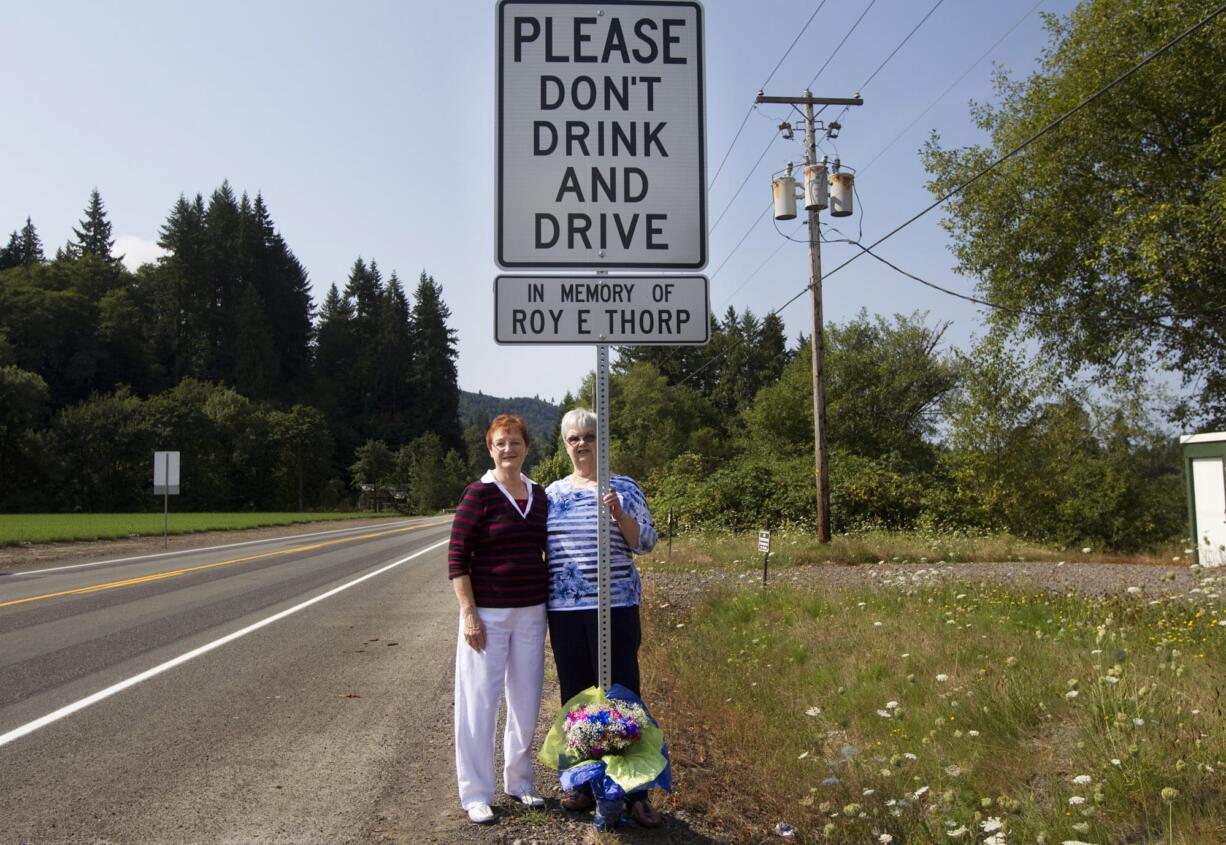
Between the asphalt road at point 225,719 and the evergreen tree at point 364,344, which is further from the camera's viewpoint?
the evergreen tree at point 364,344

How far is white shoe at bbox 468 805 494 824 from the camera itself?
13.6 ft

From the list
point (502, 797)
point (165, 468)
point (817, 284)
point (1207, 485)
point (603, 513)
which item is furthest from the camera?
point (165, 468)

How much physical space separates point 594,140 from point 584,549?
1.76 m

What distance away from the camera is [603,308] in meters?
3.64

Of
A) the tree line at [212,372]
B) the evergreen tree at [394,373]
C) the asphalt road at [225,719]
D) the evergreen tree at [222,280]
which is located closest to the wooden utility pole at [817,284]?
the asphalt road at [225,719]

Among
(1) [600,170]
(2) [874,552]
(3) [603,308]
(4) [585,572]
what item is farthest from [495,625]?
(2) [874,552]

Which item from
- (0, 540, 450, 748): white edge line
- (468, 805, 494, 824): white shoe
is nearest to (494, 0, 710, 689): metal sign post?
(468, 805, 494, 824): white shoe

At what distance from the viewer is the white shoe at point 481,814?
163 inches

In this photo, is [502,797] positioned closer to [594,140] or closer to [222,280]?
[594,140]

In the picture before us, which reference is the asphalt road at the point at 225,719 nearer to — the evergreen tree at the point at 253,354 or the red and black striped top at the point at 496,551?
the red and black striped top at the point at 496,551

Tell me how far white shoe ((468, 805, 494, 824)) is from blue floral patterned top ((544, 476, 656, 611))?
Answer: 916mm

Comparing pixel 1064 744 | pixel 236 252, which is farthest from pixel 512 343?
pixel 236 252

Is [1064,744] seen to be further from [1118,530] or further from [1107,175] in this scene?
[1118,530]

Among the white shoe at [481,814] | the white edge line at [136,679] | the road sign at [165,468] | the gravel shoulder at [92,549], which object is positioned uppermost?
the road sign at [165,468]
